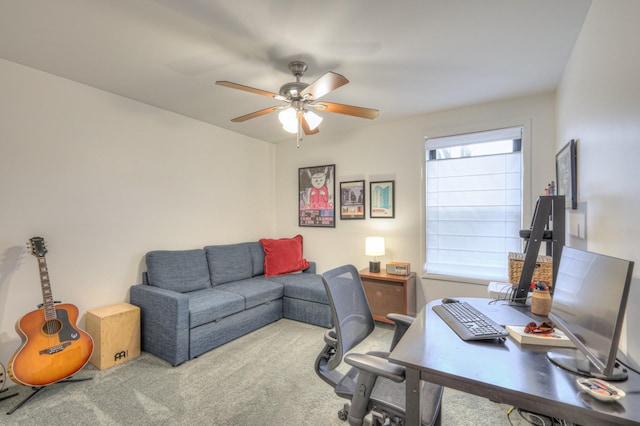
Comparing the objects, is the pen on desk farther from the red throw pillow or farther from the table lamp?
the red throw pillow

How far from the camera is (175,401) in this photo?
206cm

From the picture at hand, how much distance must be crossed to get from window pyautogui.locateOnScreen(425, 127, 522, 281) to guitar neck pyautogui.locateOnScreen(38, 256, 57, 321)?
3633mm

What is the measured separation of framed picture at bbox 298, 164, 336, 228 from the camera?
425 centimetres

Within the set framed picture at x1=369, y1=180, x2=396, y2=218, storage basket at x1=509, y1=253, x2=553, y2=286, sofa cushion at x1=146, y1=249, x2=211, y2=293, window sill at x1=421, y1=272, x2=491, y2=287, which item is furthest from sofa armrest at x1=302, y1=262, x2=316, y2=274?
storage basket at x1=509, y1=253, x2=553, y2=286

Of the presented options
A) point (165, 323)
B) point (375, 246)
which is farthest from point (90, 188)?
point (375, 246)

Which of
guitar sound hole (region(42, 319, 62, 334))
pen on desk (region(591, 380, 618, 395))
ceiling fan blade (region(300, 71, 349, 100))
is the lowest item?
guitar sound hole (region(42, 319, 62, 334))

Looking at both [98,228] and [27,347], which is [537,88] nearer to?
[98,228]

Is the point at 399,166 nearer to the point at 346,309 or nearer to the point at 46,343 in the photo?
the point at 346,309

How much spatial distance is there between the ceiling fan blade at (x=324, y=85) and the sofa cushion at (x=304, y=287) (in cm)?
208

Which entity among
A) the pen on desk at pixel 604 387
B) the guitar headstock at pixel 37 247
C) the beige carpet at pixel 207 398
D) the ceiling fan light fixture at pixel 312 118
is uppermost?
the ceiling fan light fixture at pixel 312 118

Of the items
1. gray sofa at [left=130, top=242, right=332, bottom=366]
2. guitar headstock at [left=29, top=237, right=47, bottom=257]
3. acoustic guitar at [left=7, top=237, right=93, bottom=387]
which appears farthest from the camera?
gray sofa at [left=130, top=242, right=332, bottom=366]

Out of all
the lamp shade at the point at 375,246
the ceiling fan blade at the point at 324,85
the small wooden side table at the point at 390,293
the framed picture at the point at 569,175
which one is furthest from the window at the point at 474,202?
the ceiling fan blade at the point at 324,85

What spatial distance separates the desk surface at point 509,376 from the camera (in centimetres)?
81

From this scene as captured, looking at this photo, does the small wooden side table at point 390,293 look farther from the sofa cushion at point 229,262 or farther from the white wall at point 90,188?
the white wall at point 90,188
